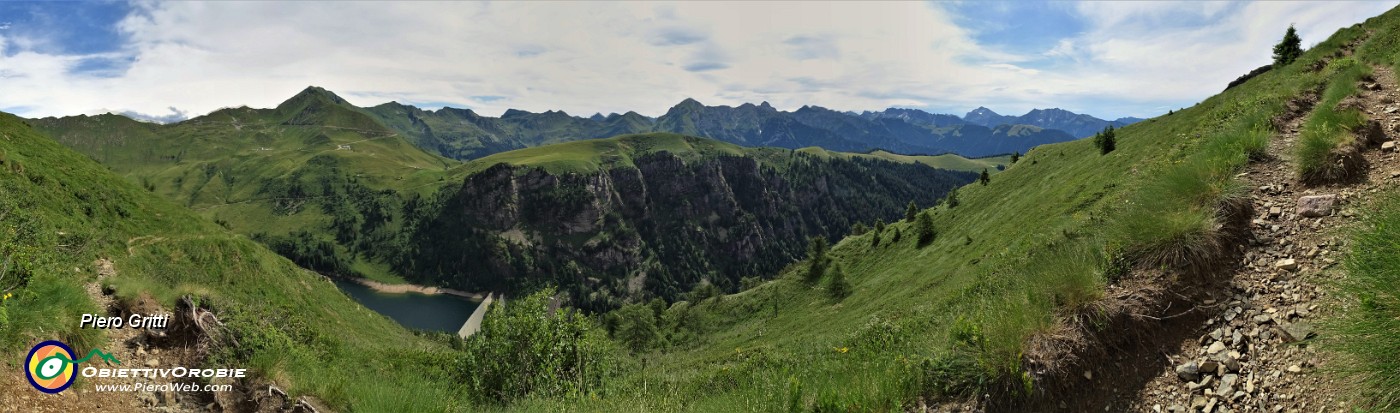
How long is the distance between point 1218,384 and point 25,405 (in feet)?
63.2

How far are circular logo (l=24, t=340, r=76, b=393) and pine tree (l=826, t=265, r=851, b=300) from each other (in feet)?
249

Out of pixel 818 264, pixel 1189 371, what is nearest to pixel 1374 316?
pixel 1189 371

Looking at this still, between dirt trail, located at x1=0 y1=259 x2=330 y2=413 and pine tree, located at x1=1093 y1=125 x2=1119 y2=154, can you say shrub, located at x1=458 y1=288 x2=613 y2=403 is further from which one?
pine tree, located at x1=1093 y1=125 x2=1119 y2=154

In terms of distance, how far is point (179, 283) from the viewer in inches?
964

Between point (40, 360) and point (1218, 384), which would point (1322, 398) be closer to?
point (1218, 384)

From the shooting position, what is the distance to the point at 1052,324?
8500mm

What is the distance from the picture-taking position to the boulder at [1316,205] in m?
8.70

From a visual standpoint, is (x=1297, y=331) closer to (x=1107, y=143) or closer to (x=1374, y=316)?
(x=1374, y=316)

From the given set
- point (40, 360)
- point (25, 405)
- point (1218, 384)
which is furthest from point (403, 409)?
point (1218, 384)

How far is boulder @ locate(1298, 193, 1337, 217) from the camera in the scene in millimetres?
8701

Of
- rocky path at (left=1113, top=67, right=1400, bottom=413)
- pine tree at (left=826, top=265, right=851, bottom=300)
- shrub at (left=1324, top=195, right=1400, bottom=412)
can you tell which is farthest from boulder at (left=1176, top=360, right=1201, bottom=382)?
pine tree at (left=826, top=265, right=851, bottom=300)

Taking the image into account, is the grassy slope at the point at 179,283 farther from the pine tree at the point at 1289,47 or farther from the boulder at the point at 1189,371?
the pine tree at the point at 1289,47

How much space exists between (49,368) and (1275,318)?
2125 cm

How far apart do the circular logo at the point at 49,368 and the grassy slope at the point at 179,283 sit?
A: 25cm
